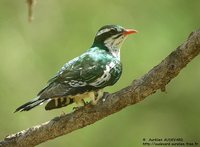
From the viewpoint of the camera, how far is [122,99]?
8.12 m

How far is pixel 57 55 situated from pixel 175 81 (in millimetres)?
2196

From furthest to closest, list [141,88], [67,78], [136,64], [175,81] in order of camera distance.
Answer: [175,81]
[136,64]
[67,78]
[141,88]

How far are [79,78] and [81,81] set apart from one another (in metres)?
0.06

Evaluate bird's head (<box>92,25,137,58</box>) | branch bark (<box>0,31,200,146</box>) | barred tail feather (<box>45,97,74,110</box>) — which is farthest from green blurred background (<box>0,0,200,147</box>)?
branch bark (<box>0,31,200,146</box>)

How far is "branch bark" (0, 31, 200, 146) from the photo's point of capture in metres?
7.79

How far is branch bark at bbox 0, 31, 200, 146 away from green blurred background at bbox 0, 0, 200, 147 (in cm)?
459

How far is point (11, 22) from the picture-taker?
45.3 feet

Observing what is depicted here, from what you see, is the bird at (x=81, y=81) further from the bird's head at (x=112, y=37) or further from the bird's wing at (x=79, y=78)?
the bird's head at (x=112, y=37)

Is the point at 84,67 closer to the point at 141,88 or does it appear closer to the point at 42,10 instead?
the point at 141,88

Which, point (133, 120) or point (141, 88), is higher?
point (133, 120)

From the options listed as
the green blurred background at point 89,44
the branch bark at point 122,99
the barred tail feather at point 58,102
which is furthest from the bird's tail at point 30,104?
the green blurred background at point 89,44

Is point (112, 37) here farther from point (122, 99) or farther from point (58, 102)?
point (122, 99)

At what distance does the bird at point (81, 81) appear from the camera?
27.9 ft

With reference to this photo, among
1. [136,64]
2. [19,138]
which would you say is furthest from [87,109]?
[136,64]
